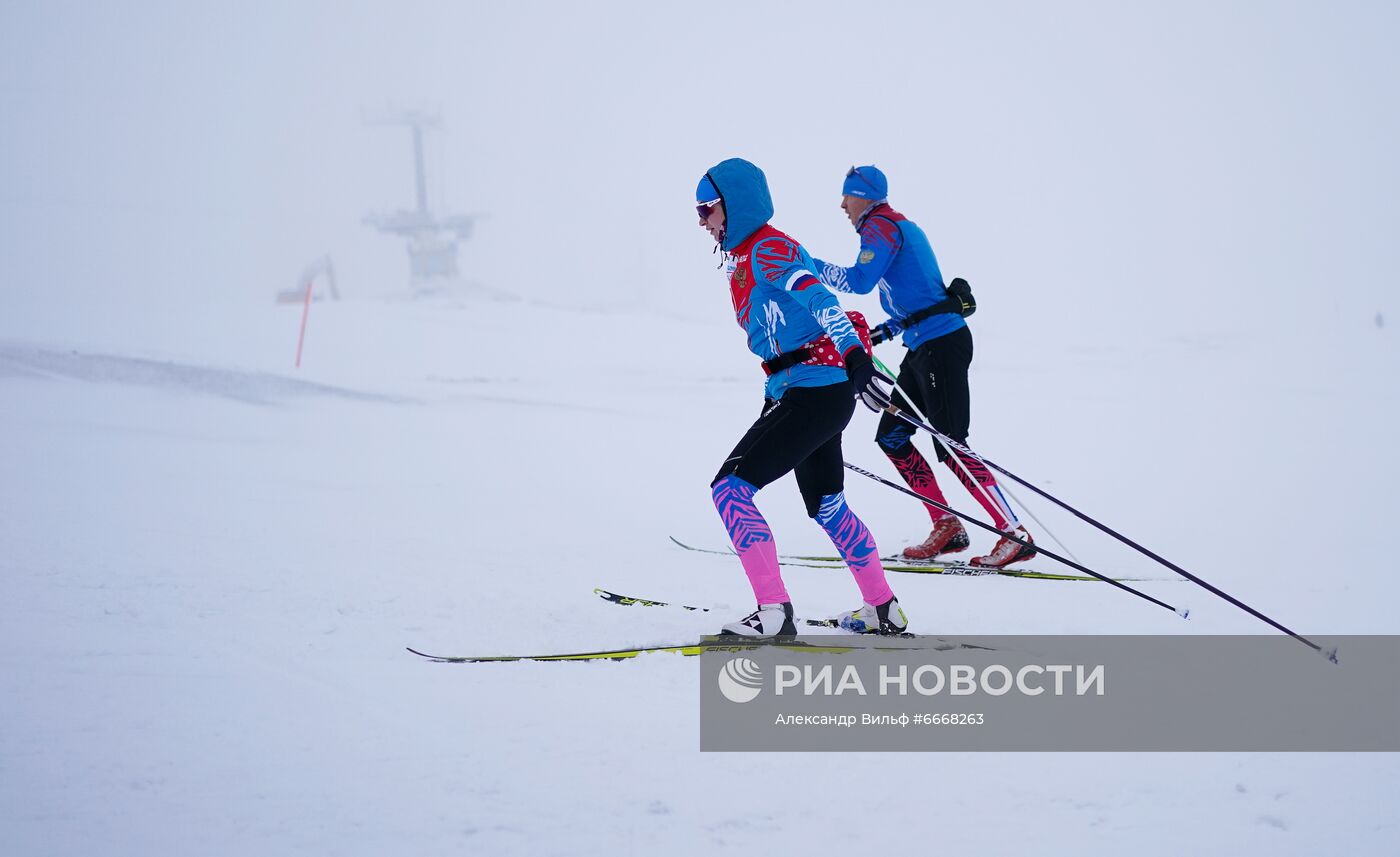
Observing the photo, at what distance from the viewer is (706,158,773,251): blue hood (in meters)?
3.62

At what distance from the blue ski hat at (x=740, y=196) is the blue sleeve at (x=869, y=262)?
1213 mm

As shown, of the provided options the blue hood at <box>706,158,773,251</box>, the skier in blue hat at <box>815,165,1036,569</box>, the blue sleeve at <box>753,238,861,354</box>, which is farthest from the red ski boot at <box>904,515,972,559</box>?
the blue hood at <box>706,158,773,251</box>

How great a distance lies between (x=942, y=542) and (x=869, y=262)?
1812 mm

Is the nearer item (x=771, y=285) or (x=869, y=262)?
(x=771, y=285)

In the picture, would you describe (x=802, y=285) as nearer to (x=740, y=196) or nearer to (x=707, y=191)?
(x=740, y=196)

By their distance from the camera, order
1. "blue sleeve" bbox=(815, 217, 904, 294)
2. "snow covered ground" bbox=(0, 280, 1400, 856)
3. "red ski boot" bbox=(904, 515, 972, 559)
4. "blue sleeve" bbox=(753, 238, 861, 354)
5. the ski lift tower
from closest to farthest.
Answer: "snow covered ground" bbox=(0, 280, 1400, 856) → "blue sleeve" bbox=(753, 238, 861, 354) → "blue sleeve" bbox=(815, 217, 904, 294) → "red ski boot" bbox=(904, 515, 972, 559) → the ski lift tower

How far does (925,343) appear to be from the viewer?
5520 millimetres

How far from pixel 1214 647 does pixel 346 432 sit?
26.3ft

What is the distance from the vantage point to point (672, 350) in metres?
19.9

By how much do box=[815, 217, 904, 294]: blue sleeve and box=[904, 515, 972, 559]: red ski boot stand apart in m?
1.60

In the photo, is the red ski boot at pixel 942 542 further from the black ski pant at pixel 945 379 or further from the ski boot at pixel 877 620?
the ski boot at pixel 877 620

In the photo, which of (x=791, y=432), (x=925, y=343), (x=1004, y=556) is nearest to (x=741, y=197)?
(x=791, y=432)

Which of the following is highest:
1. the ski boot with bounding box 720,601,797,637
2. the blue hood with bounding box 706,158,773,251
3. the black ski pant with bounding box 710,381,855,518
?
the blue hood with bounding box 706,158,773,251

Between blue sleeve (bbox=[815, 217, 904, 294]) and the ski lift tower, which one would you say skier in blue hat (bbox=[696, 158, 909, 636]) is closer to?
blue sleeve (bbox=[815, 217, 904, 294])
